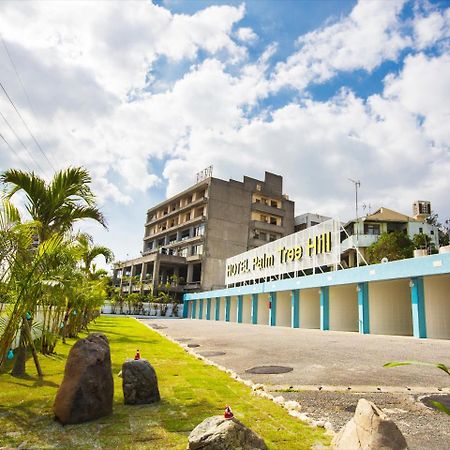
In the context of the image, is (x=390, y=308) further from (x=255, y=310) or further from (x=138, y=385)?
(x=138, y=385)

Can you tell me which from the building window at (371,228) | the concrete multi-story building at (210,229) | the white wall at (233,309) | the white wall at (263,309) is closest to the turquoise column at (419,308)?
the white wall at (263,309)

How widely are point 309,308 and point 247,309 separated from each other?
1132 centimetres

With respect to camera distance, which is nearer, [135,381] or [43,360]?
[135,381]

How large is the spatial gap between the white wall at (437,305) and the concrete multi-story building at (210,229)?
42988mm

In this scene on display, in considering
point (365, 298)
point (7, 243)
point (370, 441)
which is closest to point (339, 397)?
point (370, 441)

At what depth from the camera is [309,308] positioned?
92.6 feet

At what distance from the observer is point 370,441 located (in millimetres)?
3014

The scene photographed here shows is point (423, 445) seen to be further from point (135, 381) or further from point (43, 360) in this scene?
point (43, 360)

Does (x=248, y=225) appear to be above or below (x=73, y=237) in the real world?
→ above

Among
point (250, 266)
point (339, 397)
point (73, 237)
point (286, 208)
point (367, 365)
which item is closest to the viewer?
point (339, 397)

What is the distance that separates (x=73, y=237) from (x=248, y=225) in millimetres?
55578

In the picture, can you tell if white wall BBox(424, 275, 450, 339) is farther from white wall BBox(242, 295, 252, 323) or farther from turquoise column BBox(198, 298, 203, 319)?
turquoise column BBox(198, 298, 203, 319)

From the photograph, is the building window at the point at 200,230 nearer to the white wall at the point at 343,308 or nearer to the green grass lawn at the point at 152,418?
the white wall at the point at 343,308

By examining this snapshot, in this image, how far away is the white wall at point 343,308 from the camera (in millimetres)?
24422
